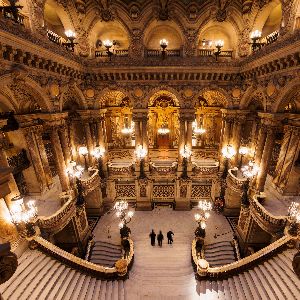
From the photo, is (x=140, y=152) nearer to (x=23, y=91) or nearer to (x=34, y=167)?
(x=34, y=167)

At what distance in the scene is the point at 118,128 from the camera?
65.2 feet

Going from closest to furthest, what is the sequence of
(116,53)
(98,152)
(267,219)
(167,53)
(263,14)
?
(267,219)
(263,14)
(167,53)
(116,53)
(98,152)

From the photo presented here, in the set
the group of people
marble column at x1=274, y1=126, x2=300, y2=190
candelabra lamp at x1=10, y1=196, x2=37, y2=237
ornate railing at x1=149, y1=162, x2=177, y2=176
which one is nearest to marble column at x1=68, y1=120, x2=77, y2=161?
ornate railing at x1=149, y1=162, x2=177, y2=176

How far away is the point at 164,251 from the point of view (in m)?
12.6

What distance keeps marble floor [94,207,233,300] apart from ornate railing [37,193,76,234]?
3624mm

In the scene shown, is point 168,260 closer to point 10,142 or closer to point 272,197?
point 272,197

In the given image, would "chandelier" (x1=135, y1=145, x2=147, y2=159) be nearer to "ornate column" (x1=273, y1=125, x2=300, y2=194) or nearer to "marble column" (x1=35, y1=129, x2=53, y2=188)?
"marble column" (x1=35, y1=129, x2=53, y2=188)

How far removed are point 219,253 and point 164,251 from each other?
3.16 metres

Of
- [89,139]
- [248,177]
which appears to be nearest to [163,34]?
[89,139]

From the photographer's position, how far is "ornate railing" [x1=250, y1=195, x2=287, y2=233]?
31.2 ft

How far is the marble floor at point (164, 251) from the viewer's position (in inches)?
392

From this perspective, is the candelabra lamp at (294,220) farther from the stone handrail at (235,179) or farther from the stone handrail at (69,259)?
the stone handrail at (69,259)

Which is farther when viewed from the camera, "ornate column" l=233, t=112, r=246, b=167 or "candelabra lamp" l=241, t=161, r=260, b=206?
"ornate column" l=233, t=112, r=246, b=167

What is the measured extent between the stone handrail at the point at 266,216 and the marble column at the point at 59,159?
33.2 feet
